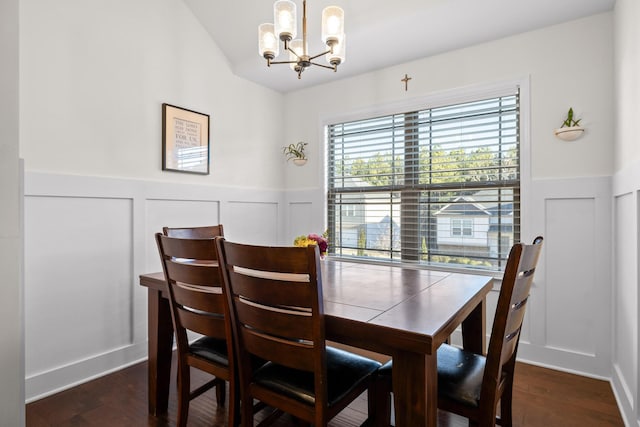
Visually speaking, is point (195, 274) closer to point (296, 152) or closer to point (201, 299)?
point (201, 299)

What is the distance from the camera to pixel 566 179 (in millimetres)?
2449

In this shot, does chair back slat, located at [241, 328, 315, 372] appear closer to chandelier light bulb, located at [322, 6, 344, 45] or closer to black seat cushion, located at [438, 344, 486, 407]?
black seat cushion, located at [438, 344, 486, 407]

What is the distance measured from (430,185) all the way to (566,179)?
96 cm

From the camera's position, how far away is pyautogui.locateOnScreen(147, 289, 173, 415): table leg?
1888 mm

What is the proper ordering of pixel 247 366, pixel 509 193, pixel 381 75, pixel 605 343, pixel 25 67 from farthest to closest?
pixel 381 75 < pixel 509 193 < pixel 605 343 < pixel 25 67 < pixel 247 366

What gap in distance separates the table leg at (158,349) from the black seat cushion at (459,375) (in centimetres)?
116

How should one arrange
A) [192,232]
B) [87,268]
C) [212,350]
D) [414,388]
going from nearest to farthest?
[414,388] → [212,350] → [192,232] → [87,268]

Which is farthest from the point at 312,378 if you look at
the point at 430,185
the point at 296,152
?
the point at 296,152

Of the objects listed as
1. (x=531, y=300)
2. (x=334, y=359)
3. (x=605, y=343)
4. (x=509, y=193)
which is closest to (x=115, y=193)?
(x=334, y=359)

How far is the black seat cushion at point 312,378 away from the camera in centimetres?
127

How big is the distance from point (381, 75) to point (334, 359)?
8.50 ft

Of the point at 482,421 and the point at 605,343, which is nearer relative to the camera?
the point at 482,421

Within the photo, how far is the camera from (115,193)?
2455 millimetres

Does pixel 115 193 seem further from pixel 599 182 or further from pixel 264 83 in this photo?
pixel 599 182
